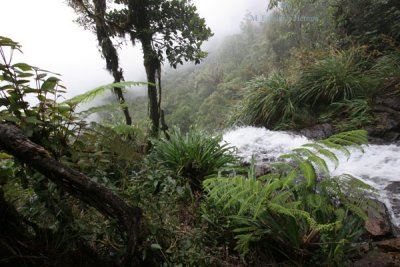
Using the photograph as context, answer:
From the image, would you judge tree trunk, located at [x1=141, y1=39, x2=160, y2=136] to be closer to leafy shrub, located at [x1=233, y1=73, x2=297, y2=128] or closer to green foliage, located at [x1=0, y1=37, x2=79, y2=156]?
leafy shrub, located at [x1=233, y1=73, x2=297, y2=128]

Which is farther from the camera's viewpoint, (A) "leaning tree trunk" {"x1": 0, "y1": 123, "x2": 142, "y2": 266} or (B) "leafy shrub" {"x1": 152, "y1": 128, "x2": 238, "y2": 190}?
(B) "leafy shrub" {"x1": 152, "y1": 128, "x2": 238, "y2": 190}

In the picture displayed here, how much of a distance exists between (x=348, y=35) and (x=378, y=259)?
21.0 ft

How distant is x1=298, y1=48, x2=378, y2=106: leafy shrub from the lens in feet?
17.1

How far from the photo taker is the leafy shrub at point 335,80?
5.21 meters

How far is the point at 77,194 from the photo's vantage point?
4.30 feet

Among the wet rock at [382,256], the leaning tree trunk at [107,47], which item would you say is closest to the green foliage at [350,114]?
the wet rock at [382,256]

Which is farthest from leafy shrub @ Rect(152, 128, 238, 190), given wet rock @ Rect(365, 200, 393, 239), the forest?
wet rock @ Rect(365, 200, 393, 239)

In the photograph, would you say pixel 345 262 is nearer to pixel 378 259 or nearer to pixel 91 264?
pixel 378 259

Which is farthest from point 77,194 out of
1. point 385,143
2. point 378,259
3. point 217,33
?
point 217,33

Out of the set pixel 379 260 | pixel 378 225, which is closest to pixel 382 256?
pixel 379 260

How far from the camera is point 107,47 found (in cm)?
527

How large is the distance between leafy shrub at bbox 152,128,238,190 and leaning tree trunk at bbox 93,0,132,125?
192 cm

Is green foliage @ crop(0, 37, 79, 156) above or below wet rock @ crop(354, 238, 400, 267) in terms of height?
above

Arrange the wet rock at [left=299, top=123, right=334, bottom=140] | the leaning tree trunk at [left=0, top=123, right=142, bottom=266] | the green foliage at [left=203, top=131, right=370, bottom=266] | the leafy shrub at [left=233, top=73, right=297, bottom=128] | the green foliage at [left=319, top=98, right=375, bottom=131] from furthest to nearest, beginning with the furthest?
the leafy shrub at [left=233, top=73, right=297, bottom=128], the wet rock at [left=299, top=123, right=334, bottom=140], the green foliage at [left=319, top=98, right=375, bottom=131], the green foliage at [left=203, top=131, right=370, bottom=266], the leaning tree trunk at [left=0, top=123, right=142, bottom=266]
